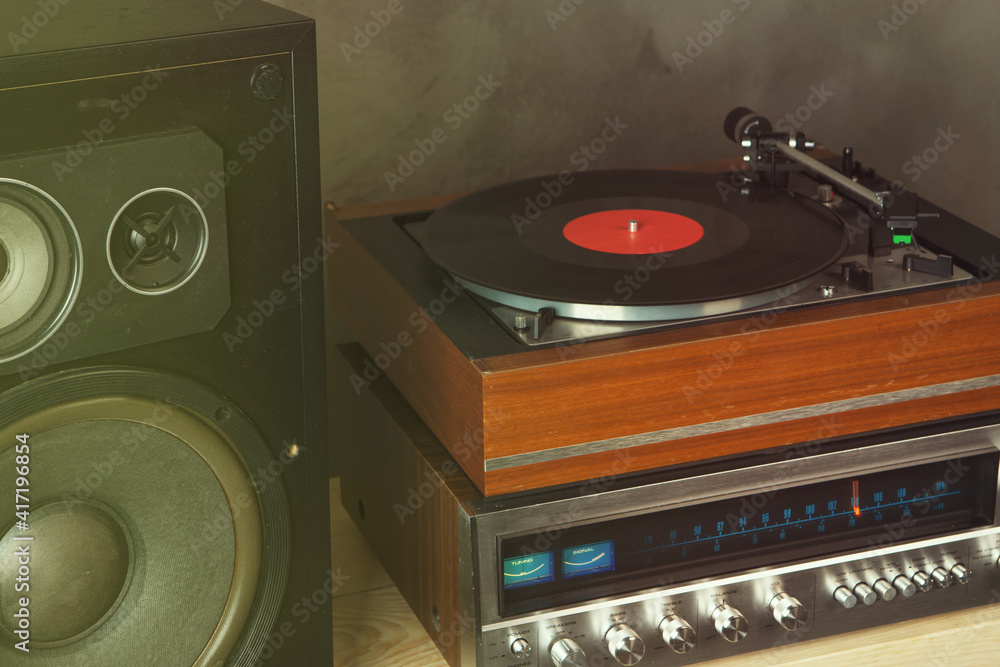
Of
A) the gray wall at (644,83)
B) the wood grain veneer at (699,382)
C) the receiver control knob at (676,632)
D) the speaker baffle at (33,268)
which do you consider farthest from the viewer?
the gray wall at (644,83)

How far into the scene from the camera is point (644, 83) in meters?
1.75

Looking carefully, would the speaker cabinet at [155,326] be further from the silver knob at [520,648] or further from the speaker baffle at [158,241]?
the silver knob at [520,648]

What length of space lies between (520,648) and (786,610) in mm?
276

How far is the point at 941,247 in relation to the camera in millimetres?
1268

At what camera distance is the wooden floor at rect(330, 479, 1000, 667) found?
1.21 meters

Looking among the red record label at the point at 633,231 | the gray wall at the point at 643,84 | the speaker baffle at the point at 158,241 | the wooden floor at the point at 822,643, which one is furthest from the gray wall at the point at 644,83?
the speaker baffle at the point at 158,241

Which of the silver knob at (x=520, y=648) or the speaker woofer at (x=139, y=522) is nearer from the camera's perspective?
the speaker woofer at (x=139, y=522)

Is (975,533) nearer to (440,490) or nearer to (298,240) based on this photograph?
(440,490)

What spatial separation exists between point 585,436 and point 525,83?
2.51 feet

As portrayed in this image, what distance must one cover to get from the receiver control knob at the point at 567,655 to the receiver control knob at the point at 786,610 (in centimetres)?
21

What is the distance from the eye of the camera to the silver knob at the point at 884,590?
1.20m

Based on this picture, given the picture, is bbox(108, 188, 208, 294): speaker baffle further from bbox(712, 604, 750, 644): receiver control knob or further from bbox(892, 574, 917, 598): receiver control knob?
bbox(892, 574, 917, 598): receiver control knob

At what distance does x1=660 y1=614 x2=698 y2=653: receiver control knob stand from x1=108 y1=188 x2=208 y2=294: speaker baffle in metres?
0.56

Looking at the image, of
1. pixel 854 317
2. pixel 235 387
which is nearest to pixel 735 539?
pixel 854 317
